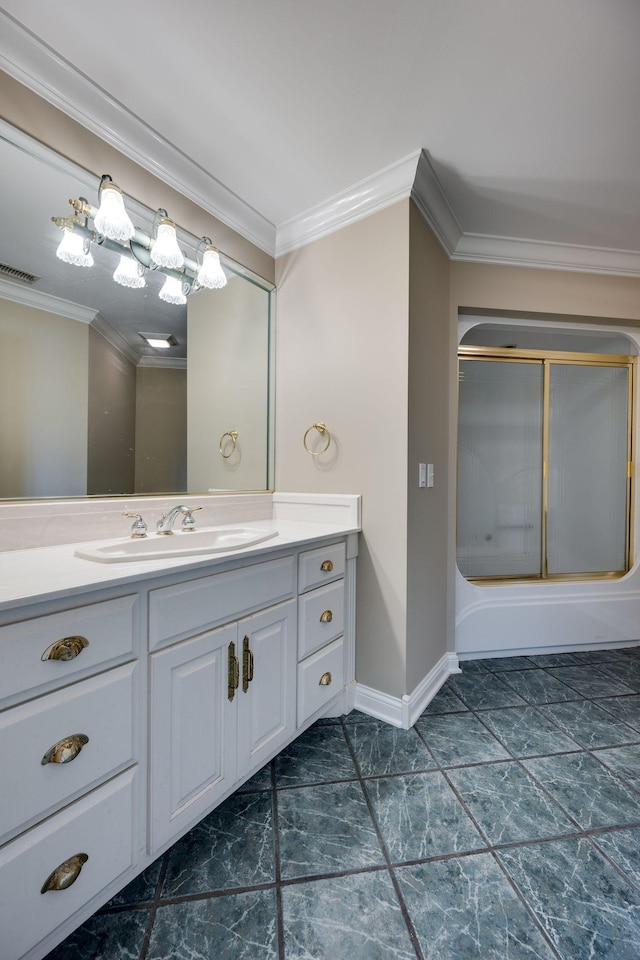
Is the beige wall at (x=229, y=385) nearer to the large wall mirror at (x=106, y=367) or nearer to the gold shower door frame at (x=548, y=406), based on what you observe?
the large wall mirror at (x=106, y=367)

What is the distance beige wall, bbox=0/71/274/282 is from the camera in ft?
3.79

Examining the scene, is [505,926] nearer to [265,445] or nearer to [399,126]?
[265,445]

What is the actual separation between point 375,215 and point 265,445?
1165 mm

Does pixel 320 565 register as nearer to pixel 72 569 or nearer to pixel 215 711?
pixel 215 711

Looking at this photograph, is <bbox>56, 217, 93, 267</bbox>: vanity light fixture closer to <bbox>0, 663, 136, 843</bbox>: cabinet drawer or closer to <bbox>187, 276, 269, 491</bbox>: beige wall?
<bbox>187, 276, 269, 491</bbox>: beige wall

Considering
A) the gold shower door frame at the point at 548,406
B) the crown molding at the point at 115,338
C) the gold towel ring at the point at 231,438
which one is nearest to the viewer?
the crown molding at the point at 115,338

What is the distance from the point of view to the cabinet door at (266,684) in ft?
3.83

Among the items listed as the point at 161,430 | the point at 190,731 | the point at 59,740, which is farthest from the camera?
the point at 161,430

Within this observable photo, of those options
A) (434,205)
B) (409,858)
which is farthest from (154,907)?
(434,205)

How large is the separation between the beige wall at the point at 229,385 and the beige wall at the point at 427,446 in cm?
78

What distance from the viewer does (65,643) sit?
2.51 feet

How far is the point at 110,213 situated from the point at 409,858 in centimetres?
219

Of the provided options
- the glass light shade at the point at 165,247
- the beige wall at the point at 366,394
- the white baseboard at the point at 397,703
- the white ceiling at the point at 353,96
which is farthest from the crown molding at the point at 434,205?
the white baseboard at the point at 397,703

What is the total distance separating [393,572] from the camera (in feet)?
5.44
